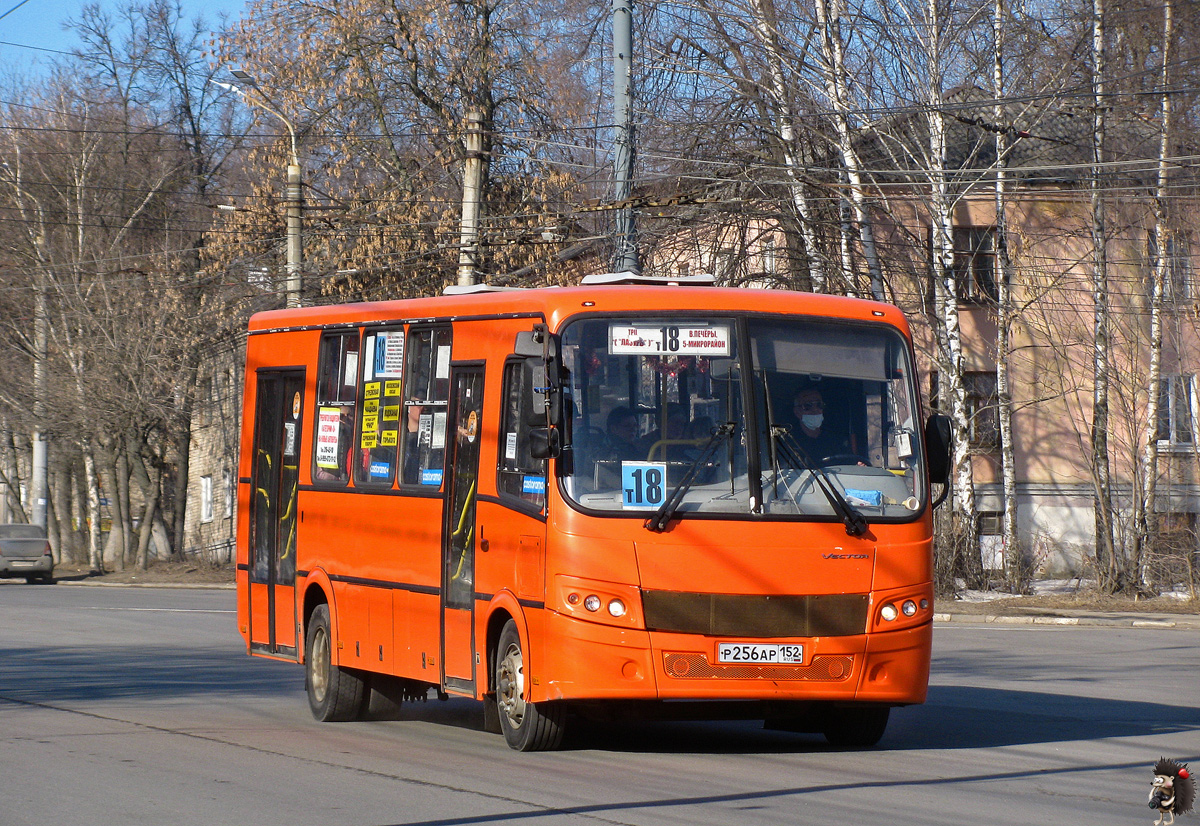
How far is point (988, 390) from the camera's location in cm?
3516

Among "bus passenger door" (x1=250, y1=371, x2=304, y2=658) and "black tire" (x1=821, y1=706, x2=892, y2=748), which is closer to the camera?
"black tire" (x1=821, y1=706, x2=892, y2=748)

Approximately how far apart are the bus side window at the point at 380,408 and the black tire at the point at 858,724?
350cm

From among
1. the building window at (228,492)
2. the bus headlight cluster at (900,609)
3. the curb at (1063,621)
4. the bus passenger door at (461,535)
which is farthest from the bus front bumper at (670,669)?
the building window at (228,492)

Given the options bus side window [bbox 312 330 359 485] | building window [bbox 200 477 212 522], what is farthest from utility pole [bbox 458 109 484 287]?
building window [bbox 200 477 212 522]

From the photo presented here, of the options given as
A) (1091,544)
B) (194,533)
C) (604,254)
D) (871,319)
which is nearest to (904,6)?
(604,254)

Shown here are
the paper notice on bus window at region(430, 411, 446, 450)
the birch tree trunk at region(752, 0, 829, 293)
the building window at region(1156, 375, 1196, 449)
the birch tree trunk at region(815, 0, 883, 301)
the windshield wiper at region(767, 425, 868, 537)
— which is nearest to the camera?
the windshield wiper at region(767, 425, 868, 537)

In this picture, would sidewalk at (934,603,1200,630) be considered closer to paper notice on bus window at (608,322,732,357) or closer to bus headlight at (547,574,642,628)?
paper notice on bus window at (608,322,732,357)

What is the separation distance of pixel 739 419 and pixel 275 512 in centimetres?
517

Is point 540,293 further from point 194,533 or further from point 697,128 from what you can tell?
point 194,533

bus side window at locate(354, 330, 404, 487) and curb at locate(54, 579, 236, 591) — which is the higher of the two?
bus side window at locate(354, 330, 404, 487)

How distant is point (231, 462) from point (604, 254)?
32258mm

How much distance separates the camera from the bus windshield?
926 centimetres

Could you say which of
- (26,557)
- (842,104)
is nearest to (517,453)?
(842,104)

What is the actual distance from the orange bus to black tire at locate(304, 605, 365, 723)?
1133 mm
